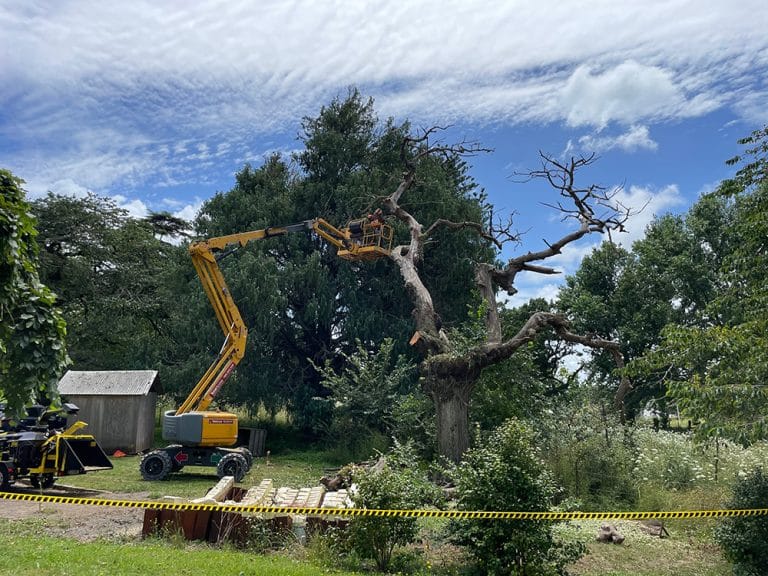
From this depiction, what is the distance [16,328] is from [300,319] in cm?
1776

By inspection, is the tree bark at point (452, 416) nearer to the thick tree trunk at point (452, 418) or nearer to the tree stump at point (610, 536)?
the thick tree trunk at point (452, 418)

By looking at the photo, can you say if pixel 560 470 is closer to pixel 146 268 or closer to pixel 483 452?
pixel 483 452

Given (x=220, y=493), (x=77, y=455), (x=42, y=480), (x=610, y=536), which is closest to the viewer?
(x=610, y=536)

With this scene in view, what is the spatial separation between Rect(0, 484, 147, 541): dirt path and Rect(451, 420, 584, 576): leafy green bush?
419 cm

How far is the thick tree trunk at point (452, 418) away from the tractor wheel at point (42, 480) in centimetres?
752

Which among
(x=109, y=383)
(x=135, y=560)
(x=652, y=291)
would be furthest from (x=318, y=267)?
(x=135, y=560)

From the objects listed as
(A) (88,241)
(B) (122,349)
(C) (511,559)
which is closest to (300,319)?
(B) (122,349)

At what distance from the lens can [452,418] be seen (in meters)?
13.1

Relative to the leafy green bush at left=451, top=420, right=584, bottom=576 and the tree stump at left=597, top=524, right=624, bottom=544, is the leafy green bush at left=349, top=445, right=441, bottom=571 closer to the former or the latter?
the leafy green bush at left=451, top=420, right=584, bottom=576

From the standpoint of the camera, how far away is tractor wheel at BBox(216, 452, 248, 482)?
47.6 feet

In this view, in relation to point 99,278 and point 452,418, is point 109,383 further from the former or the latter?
point 452,418

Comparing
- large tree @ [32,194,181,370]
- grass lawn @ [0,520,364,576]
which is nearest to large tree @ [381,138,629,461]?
grass lawn @ [0,520,364,576]

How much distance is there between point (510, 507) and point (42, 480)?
9499 millimetres

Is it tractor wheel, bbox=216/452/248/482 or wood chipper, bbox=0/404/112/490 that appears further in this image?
tractor wheel, bbox=216/452/248/482
